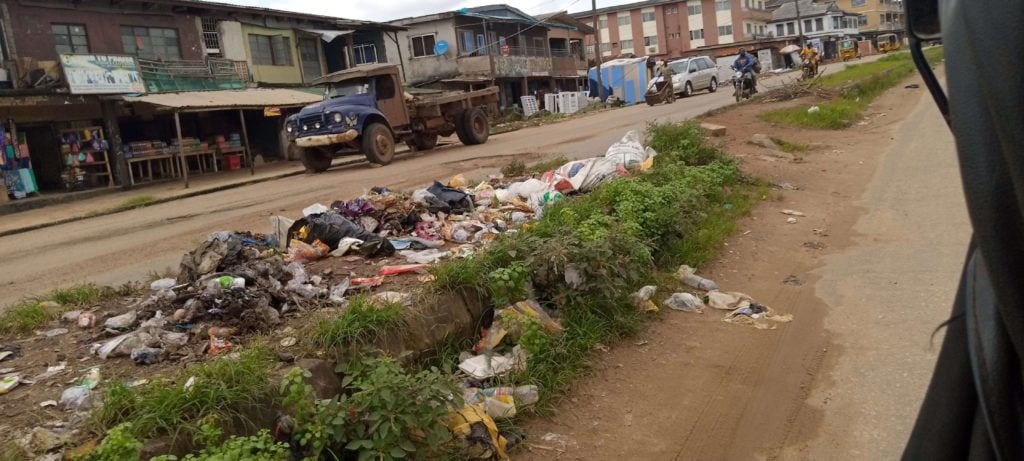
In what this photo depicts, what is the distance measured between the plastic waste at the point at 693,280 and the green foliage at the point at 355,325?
9.01 ft

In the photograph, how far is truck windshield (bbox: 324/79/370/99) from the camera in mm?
17125

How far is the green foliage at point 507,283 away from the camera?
16.1ft

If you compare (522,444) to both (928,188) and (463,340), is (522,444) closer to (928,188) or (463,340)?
(463,340)

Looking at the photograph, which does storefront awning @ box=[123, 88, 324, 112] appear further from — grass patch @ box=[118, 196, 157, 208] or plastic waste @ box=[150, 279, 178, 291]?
plastic waste @ box=[150, 279, 178, 291]

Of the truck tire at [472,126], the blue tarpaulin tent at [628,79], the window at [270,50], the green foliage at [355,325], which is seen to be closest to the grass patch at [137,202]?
the truck tire at [472,126]

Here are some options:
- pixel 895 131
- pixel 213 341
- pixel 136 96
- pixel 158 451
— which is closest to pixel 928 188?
pixel 895 131

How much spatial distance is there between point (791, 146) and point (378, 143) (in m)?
8.43

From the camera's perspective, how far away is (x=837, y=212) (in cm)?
871

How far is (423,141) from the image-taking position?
19266 mm

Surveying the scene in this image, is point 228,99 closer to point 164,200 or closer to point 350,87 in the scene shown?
point 164,200

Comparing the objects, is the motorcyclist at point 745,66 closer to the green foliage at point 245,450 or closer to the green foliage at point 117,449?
the green foliage at point 245,450

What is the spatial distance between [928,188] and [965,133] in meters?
9.30

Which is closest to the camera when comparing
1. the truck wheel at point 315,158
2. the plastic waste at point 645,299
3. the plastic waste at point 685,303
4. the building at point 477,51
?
the plastic waste at point 645,299

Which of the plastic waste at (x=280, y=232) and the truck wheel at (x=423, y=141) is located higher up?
the truck wheel at (x=423, y=141)
